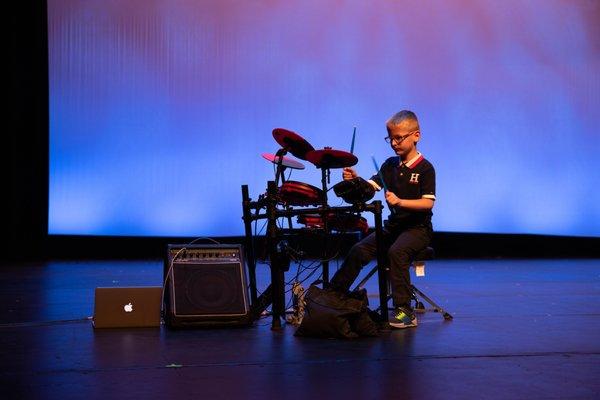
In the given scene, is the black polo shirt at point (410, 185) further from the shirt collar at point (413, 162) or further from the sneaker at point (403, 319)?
the sneaker at point (403, 319)

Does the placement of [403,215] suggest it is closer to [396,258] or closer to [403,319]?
[396,258]

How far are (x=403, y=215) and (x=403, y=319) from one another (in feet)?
1.90

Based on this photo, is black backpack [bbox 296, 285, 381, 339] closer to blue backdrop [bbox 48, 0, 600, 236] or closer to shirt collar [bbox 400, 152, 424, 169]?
shirt collar [bbox 400, 152, 424, 169]

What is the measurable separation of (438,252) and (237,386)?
22.2ft

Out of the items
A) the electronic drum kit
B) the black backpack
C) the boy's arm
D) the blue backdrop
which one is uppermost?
the blue backdrop

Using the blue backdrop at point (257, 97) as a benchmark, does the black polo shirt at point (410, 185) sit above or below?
below

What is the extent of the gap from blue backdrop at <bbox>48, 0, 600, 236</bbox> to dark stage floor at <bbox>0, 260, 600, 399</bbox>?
2.92 m

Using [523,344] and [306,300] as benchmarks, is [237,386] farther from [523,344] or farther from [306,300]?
[523,344]

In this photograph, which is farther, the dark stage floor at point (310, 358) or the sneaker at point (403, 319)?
the sneaker at point (403, 319)

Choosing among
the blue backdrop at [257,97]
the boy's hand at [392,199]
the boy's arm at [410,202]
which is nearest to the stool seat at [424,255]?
the boy's arm at [410,202]

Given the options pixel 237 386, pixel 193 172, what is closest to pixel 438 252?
pixel 193 172

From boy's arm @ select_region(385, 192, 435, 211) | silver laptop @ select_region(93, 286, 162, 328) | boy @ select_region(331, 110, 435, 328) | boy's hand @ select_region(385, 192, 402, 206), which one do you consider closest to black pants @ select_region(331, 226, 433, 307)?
boy @ select_region(331, 110, 435, 328)

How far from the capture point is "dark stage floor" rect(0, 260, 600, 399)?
2.65m

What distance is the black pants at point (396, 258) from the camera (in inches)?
163
